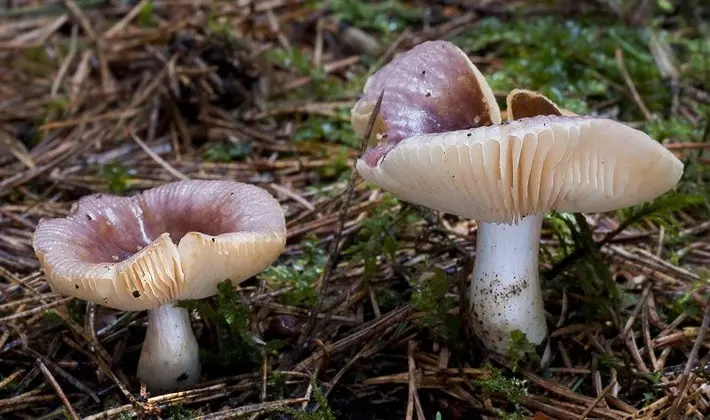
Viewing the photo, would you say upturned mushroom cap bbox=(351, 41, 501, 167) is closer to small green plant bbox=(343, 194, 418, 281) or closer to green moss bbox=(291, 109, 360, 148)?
small green plant bbox=(343, 194, 418, 281)

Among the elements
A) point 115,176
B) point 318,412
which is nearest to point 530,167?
point 318,412

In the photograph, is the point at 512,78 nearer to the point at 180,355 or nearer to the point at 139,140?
the point at 139,140

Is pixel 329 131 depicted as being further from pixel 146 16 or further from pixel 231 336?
pixel 146 16

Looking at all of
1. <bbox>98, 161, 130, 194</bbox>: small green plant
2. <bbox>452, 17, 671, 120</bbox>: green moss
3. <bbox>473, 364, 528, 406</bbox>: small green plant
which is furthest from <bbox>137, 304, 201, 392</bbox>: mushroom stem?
<bbox>452, 17, 671, 120</bbox>: green moss

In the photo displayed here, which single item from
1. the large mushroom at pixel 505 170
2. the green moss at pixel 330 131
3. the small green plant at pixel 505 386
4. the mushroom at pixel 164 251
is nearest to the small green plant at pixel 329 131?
the green moss at pixel 330 131

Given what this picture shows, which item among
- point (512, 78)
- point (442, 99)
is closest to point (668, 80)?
point (512, 78)

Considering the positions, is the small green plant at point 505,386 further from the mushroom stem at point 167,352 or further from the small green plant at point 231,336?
the mushroom stem at point 167,352

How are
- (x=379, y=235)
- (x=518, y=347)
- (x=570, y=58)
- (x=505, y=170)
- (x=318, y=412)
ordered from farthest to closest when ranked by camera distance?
(x=570, y=58), (x=379, y=235), (x=518, y=347), (x=318, y=412), (x=505, y=170)
